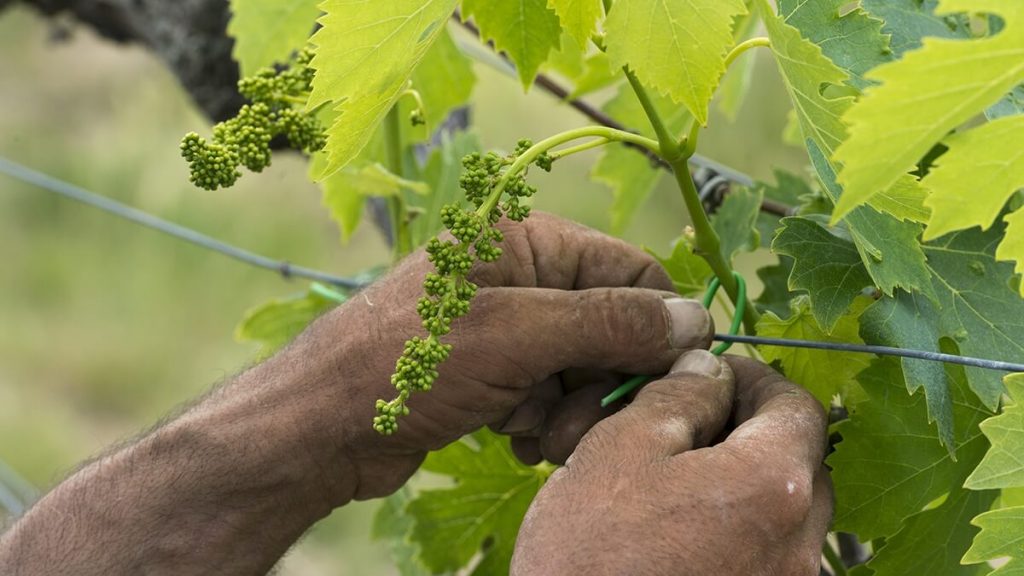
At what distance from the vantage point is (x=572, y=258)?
3.16 feet

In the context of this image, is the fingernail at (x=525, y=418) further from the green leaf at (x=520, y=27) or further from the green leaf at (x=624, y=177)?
the green leaf at (x=624, y=177)

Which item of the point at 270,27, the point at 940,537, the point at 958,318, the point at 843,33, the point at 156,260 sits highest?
the point at 156,260

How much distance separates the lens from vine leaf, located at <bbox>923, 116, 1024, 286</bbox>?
60cm

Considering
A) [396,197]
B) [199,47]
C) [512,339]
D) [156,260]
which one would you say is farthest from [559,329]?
[156,260]

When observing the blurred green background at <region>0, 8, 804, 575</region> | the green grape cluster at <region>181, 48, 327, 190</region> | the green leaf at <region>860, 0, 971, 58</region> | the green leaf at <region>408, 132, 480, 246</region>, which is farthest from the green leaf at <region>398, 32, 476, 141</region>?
the blurred green background at <region>0, 8, 804, 575</region>

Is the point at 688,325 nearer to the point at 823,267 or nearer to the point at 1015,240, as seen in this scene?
the point at 823,267

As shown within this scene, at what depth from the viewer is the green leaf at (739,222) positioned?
101cm

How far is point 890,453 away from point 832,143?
0.27m

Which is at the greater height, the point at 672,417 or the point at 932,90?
the point at 932,90

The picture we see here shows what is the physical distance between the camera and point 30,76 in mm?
5996

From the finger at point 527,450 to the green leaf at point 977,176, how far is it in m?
0.52

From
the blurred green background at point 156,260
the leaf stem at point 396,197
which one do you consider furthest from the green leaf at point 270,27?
the blurred green background at point 156,260

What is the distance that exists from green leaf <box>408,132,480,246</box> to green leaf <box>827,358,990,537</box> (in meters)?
0.57

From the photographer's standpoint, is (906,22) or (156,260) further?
(156,260)
